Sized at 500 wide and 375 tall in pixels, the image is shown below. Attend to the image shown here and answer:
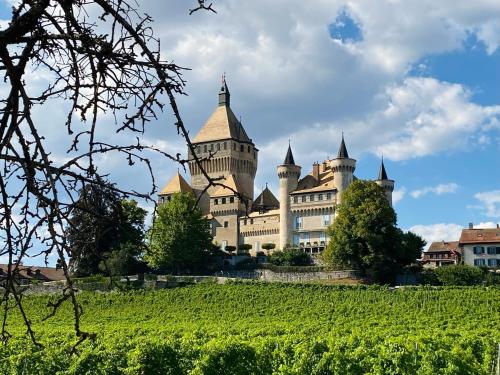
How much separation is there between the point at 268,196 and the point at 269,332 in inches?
1964

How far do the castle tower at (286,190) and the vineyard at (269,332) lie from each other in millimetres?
18140

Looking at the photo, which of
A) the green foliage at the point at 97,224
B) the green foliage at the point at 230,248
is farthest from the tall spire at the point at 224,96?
the green foliage at the point at 97,224

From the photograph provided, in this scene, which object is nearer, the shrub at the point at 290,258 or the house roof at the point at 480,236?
the shrub at the point at 290,258

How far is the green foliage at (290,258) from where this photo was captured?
61.2m

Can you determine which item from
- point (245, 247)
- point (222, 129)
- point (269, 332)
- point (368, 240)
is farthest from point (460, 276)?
point (222, 129)

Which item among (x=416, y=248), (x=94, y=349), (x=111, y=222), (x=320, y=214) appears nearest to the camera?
(x=111, y=222)

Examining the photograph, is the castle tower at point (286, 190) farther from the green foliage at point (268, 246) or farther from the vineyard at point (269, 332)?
the vineyard at point (269, 332)

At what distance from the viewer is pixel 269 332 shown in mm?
29031

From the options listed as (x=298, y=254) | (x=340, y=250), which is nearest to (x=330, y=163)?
(x=298, y=254)

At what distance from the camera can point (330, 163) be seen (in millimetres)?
69625

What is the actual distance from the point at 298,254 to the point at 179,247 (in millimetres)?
10719

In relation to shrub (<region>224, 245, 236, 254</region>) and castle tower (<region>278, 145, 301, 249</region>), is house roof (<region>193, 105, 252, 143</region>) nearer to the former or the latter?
castle tower (<region>278, 145, 301, 249</region>)

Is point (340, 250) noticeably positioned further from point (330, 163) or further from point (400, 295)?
point (330, 163)

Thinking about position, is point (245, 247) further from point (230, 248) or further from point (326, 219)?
point (326, 219)
